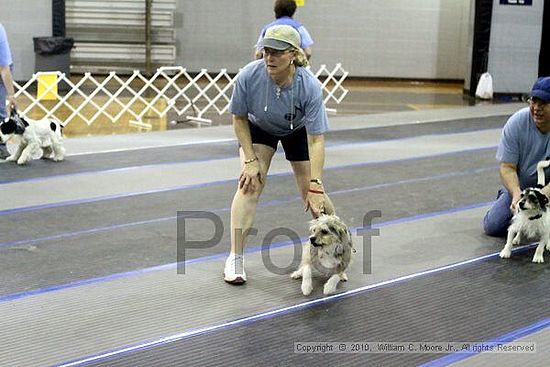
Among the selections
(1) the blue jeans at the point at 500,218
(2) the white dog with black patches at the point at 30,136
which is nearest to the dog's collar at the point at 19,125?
(2) the white dog with black patches at the point at 30,136

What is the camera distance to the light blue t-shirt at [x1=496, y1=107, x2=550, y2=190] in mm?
4695

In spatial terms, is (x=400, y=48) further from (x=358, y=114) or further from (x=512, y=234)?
(x=512, y=234)

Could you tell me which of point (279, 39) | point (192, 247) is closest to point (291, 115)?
point (279, 39)

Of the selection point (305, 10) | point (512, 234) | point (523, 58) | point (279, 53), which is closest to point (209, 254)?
point (279, 53)

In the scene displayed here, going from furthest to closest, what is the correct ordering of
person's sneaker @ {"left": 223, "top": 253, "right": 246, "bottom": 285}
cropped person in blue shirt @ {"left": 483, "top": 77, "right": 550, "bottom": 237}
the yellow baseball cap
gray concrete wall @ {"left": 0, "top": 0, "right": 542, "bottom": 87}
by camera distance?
gray concrete wall @ {"left": 0, "top": 0, "right": 542, "bottom": 87}
cropped person in blue shirt @ {"left": 483, "top": 77, "right": 550, "bottom": 237}
person's sneaker @ {"left": 223, "top": 253, "right": 246, "bottom": 285}
the yellow baseball cap

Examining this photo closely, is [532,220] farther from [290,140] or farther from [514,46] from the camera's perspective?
[514,46]

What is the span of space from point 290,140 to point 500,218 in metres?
1.66

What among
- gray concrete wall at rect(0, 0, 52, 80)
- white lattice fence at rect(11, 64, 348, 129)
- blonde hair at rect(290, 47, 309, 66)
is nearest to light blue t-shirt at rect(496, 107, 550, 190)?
blonde hair at rect(290, 47, 309, 66)

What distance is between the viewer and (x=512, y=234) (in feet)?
15.1

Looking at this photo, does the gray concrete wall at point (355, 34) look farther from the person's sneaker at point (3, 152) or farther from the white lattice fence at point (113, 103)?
the person's sneaker at point (3, 152)

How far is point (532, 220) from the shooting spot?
448 centimetres

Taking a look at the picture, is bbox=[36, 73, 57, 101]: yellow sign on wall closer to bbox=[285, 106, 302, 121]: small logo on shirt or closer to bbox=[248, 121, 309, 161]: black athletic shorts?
bbox=[248, 121, 309, 161]: black athletic shorts

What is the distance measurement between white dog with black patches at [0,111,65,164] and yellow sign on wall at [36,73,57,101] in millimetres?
3559

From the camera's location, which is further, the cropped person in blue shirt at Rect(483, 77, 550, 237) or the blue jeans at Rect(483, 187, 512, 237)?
the blue jeans at Rect(483, 187, 512, 237)
